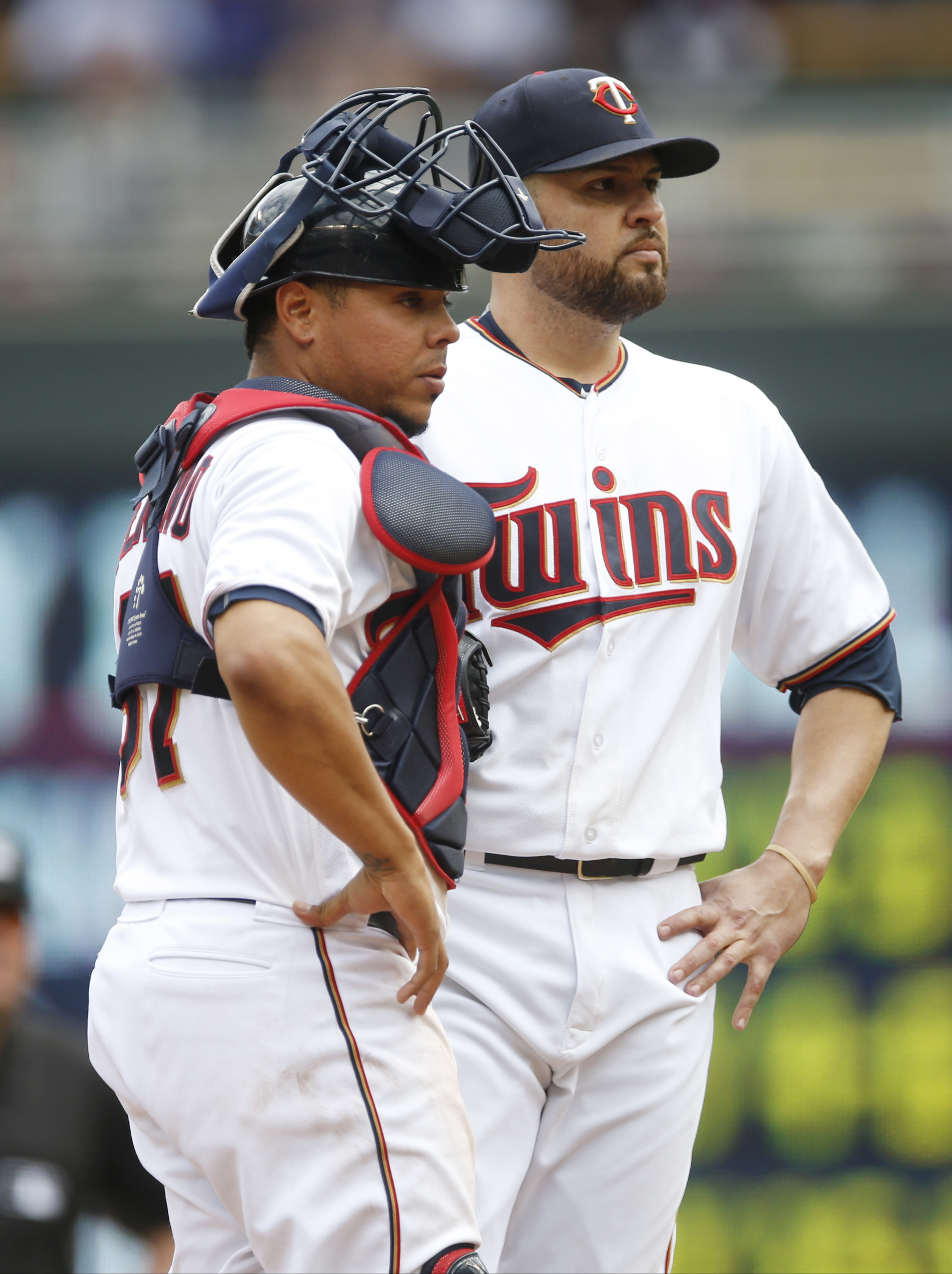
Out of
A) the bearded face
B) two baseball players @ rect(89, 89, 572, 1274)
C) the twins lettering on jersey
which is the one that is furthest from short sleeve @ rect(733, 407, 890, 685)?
two baseball players @ rect(89, 89, 572, 1274)

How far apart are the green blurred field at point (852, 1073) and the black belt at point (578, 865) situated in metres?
3.41

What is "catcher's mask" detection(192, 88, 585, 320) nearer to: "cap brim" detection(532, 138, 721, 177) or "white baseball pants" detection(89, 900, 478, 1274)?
"cap brim" detection(532, 138, 721, 177)

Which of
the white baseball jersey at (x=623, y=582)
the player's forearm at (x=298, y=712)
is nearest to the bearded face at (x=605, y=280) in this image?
the white baseball jersey at (x=623, y=582)

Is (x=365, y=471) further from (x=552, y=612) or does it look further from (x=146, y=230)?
(x=146, y=230)

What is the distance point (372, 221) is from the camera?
6.61 feet

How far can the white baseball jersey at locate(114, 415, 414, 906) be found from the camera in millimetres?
1795

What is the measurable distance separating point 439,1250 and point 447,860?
42 centimetres

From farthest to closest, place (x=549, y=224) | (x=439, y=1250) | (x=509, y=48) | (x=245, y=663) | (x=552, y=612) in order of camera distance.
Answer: (x=509, y=48) → (x=549, y=224) → (x=552, y=612) → (x=439, y=1250) → (x=245, y=663)

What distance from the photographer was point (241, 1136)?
1.82 meters

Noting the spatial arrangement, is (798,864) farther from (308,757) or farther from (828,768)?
(308,757)

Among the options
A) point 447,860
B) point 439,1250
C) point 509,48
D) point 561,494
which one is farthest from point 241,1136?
point 509,48

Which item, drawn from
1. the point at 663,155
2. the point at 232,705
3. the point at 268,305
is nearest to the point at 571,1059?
the point at 232,705

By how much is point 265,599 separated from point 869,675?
1341mm

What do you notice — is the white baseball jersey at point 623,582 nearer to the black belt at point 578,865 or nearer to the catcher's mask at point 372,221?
the black belt at point 578,865
